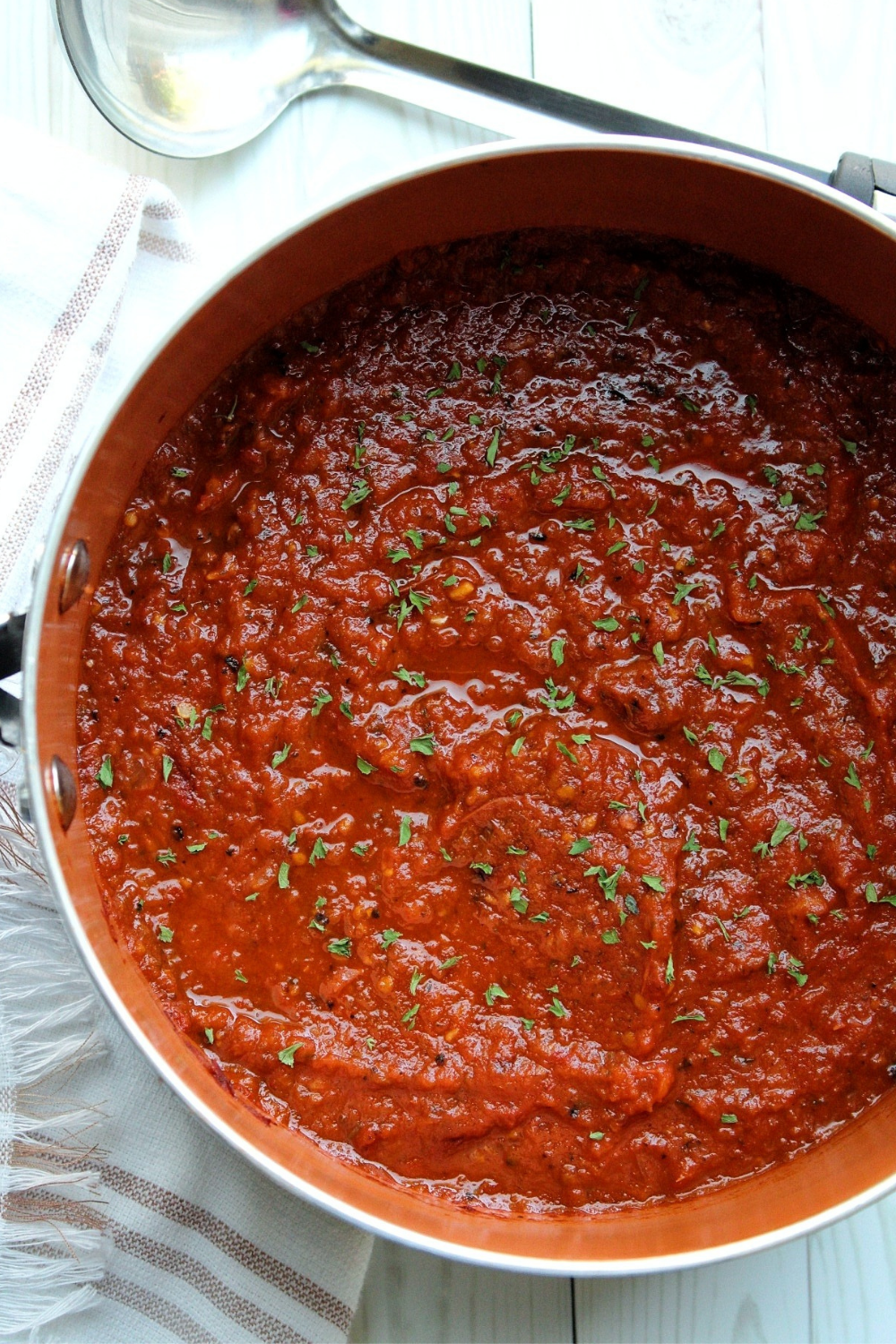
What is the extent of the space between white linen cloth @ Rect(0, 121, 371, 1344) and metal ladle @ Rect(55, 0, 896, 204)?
0.63ft

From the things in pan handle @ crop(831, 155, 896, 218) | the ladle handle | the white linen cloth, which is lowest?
the white linen cloth

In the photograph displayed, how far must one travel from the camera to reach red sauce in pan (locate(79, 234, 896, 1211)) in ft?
7.08

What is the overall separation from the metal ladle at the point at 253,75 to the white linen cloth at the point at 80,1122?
19 cm

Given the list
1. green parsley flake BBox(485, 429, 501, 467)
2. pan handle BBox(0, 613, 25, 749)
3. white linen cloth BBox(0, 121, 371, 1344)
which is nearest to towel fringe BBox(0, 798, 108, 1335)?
white linen cloth BBox(0, 121, 371, 1344)

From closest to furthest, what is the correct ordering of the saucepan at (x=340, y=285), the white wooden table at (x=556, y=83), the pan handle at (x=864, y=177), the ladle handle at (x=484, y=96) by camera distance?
the saucepan at (x=340, y=285) → the pan handle at (x=864, y=177) → the ladle handle at (x=484, y=96) → the white wooden table at (x=556, y=83)

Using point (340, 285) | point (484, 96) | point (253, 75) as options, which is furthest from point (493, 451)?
point (253, 75)

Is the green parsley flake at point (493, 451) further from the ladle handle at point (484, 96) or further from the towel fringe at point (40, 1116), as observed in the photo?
the towel fringe at point (40, 1116)

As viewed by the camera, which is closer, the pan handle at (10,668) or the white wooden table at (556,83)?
the pan handle at (10,668)

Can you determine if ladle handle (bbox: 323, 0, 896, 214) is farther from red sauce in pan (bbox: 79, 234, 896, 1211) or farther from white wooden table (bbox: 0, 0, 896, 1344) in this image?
red sauce in pan (bbox: 79, 234, 896, 1211)

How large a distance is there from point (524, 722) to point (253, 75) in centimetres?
156

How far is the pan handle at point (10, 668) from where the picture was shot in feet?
6.29

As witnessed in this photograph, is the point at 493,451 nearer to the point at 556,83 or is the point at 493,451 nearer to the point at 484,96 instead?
the point at 484,96

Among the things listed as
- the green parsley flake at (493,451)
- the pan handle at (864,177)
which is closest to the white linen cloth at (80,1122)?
the green parsley flake at (493,451)

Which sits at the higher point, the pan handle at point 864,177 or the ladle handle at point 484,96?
the ladle handle at point 484,96
